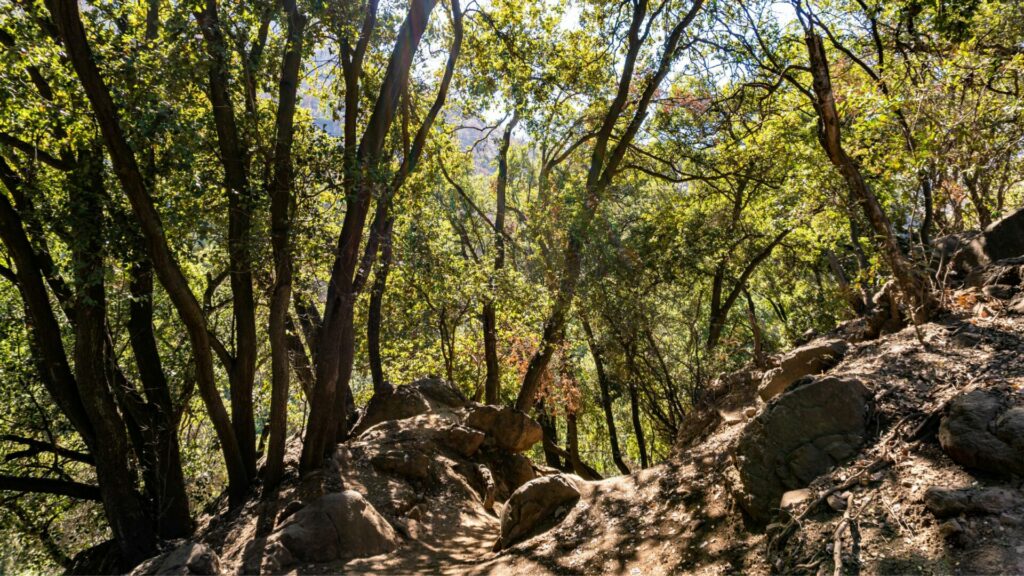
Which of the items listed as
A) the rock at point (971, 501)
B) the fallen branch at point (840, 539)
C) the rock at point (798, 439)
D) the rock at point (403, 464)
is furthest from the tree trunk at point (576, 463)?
the rock at point (971, 501)

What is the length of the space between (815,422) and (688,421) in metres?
4.02

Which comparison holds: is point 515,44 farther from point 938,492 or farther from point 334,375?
point 938,492

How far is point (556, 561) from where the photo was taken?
17.8ft

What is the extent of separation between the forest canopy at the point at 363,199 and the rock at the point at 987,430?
99.4 inches

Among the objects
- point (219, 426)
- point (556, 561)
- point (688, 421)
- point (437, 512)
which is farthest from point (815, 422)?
point (219, 426)

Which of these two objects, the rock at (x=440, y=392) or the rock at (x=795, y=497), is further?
the rock at (x=440, y=392)

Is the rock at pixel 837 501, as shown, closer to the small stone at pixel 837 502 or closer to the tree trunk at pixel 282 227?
the small stone at pixel 837 502

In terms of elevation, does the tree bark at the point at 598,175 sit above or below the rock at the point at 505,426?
above

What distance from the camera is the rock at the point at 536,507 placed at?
21.2 feet

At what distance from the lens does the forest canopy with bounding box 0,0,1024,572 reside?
258 inches

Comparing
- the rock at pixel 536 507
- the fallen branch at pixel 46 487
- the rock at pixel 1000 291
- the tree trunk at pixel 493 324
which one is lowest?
the rock at pixel 536 507

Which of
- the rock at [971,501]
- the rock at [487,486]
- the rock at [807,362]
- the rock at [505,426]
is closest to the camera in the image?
the rock at [971,501]

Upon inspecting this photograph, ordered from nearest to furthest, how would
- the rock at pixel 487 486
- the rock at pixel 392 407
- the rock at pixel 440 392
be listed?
the rock at pixel 487 486 → the rock at pixel 392 407 → the rock at pixel 440 392

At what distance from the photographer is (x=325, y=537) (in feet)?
22.2
